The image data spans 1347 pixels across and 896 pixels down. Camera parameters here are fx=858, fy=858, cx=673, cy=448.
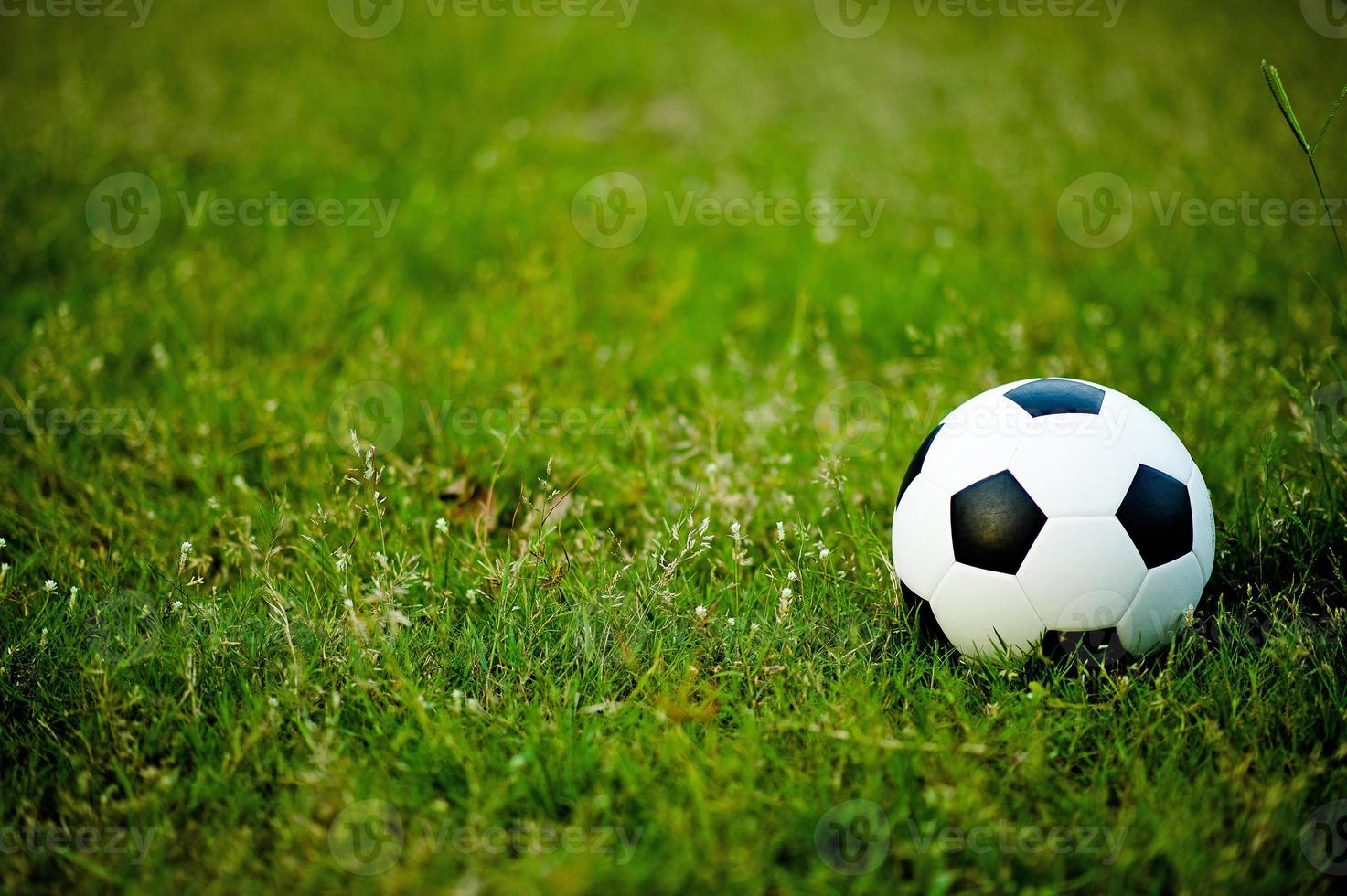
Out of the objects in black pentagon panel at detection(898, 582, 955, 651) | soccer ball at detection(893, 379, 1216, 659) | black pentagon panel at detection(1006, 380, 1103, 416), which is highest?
black pentagon panel at detection(1006, 380, 1103, 416)

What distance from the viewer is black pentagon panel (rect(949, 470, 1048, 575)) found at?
2.52 metres

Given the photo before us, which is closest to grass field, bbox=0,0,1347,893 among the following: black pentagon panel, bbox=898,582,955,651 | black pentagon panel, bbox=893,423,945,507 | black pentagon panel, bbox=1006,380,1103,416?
black pentagon panel, bbox=898,582,955,651

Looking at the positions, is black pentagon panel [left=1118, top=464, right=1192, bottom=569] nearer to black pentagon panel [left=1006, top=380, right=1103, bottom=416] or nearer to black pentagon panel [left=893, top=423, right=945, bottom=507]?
black pentagon panel [left=1006, top=380, right=1103, bottom=416]

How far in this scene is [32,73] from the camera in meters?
8.27

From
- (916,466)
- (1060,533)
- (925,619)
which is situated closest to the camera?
(1060,533)

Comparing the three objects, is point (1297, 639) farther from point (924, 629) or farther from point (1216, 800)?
point (924, 629)

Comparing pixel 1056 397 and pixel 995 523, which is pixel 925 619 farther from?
pixel 1056 397

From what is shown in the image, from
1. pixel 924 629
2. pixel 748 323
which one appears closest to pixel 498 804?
pixel 924 629

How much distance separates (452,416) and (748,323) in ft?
6.54

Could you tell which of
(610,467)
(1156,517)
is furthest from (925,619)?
(610,467)

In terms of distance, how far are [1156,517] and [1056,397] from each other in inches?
18.8

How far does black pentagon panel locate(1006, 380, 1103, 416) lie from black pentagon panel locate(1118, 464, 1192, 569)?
0.86 feet

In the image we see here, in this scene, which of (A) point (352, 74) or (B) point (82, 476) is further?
(A) point (352, 74)

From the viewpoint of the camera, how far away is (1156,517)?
2.53m
